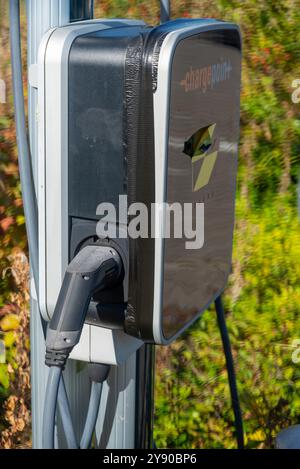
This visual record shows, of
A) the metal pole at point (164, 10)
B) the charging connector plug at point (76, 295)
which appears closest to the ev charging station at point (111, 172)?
the charging connector plug at point (76, 295)

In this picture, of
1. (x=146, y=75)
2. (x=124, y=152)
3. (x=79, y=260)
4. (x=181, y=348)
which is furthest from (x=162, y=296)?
(x=181, y=348)

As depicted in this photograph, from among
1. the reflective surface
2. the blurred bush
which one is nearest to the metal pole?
the reflective surface

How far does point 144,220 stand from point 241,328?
5.49ft

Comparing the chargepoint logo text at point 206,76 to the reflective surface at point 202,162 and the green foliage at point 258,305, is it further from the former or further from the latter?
the green foliage at point 258,305

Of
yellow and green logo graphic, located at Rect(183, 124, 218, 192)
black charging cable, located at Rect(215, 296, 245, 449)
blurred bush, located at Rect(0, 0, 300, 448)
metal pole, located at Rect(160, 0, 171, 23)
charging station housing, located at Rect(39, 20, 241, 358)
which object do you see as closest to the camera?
charging station housing, located at Rect(39, 20, 241, 358)

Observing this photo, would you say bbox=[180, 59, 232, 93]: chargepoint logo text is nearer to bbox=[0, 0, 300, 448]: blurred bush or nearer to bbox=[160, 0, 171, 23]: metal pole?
bbox=[160, 0, 171, 23]: metal pole

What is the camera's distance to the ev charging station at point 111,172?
4.98ft

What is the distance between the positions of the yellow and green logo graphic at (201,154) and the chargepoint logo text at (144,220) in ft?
0.24

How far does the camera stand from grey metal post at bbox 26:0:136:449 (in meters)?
1.67

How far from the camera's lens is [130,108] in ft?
4.94

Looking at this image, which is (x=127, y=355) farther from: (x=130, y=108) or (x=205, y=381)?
(x=205, y=381)

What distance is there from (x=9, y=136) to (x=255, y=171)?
0.90 meters

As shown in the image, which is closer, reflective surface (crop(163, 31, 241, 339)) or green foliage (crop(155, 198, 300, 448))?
reflective surface (crop(163, 31, 241, 339))

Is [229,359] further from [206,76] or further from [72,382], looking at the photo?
[206,76]
